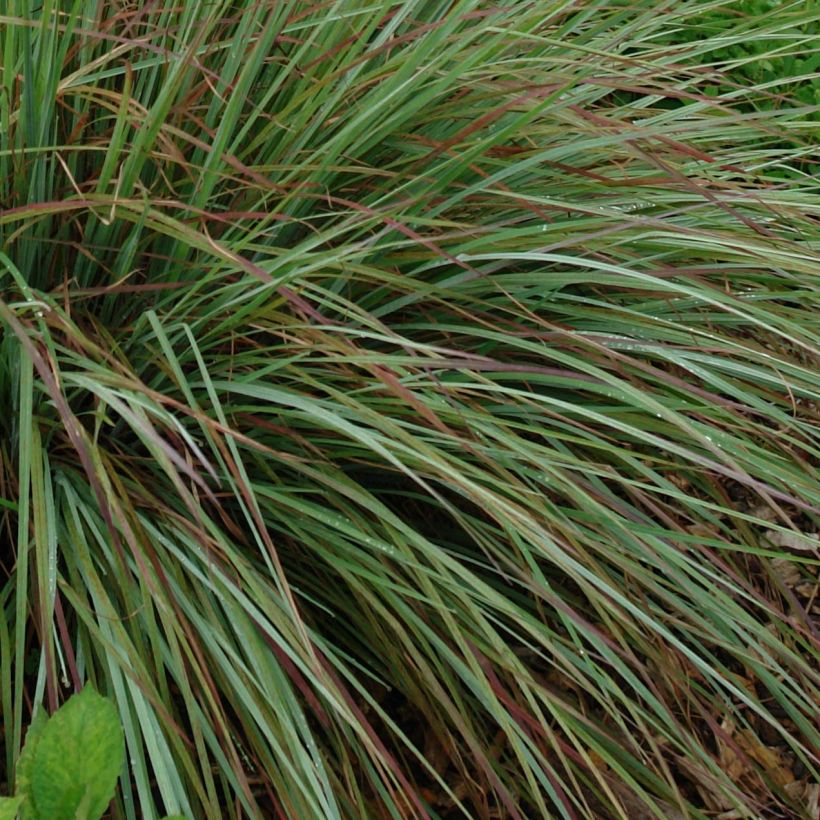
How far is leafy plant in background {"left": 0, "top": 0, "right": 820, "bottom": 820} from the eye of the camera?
4.77ft

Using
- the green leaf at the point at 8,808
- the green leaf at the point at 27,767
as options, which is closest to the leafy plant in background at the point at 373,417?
the green leaf at the point at 27,767

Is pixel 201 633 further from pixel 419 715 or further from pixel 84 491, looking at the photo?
pixel 419 715

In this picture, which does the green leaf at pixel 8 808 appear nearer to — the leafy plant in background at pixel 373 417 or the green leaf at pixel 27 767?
the green leaf at pixel 27 767

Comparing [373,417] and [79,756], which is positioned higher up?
[373,417]

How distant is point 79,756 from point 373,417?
1.74ft

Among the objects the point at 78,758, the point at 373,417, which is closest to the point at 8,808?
the point at 78,758

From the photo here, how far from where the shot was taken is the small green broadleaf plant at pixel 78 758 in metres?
1.22

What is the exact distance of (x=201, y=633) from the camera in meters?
1.50

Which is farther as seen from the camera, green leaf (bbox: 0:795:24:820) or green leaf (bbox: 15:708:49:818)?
green leaf (bbox: 15:708:49:818)

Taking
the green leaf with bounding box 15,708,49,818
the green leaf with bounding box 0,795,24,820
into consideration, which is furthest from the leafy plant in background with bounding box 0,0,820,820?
the green leaf with bounding box 0,795,24,820

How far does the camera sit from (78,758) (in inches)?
48.1

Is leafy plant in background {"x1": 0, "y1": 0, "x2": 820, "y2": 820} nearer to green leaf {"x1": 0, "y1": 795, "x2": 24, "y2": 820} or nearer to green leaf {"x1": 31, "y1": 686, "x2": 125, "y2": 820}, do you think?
green leaf {"x1": 31, "y1": 686, "x2": 125, "y2": 820}

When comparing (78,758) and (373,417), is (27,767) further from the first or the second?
→ (373,417)

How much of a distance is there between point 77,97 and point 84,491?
0.58 metres
